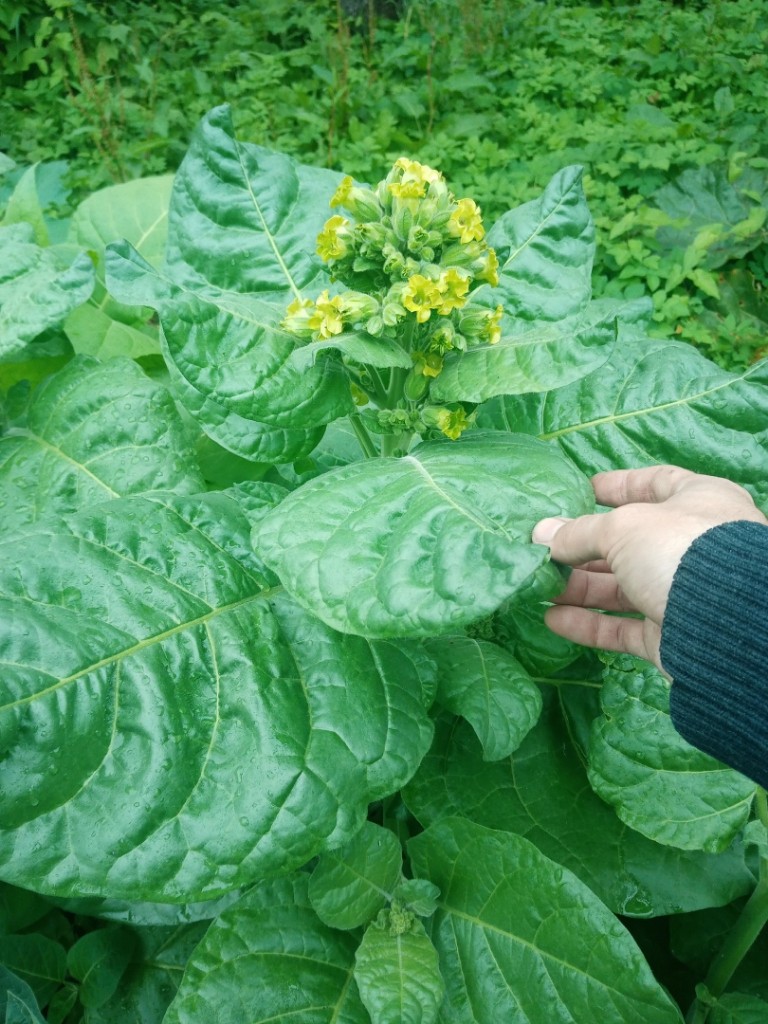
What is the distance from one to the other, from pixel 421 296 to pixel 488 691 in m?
0.64

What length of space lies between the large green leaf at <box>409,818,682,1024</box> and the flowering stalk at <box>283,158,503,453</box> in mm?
738

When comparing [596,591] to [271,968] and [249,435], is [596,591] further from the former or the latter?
[271,968]

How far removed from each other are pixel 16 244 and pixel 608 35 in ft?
16.4

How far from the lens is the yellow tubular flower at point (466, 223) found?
50.5 inches

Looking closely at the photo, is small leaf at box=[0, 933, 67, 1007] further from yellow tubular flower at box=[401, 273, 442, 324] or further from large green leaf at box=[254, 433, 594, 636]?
yellow tubular flower at box=[401, 273, 442, 324]

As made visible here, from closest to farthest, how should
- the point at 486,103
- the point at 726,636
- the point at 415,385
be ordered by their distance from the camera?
the point at 726,636 → the point at 415,385 → the point at 486,103

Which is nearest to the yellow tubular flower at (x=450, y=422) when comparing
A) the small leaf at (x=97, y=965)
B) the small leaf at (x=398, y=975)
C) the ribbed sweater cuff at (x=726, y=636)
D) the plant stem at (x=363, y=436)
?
the plant stem at (x=363, y=436)

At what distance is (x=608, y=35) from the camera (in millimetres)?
5391

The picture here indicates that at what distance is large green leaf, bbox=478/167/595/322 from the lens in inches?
60.0

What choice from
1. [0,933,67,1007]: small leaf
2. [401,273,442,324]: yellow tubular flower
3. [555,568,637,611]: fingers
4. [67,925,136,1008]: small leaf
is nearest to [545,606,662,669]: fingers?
[555,568,637,611]: fingers

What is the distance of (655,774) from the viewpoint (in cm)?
151

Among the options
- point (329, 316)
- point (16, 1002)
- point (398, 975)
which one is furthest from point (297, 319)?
point (16, 1002)

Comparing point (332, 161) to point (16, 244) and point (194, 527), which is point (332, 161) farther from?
point (194, 527)

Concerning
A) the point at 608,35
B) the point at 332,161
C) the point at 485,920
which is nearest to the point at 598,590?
the point at 485,920
